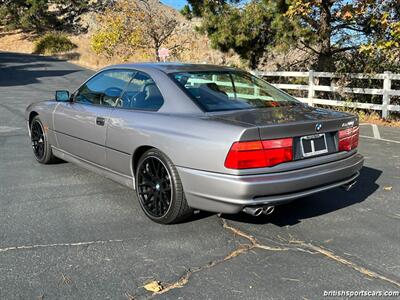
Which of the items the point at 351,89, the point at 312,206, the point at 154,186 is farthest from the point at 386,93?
the point at 154,186

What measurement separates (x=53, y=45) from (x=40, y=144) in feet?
134

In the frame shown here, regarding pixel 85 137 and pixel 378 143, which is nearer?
pixel 85 137

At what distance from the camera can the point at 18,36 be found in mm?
54500

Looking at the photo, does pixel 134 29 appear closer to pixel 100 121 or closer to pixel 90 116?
pixel 90 116

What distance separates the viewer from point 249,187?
12.2 feet

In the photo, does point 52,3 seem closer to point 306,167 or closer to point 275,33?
point 275,33

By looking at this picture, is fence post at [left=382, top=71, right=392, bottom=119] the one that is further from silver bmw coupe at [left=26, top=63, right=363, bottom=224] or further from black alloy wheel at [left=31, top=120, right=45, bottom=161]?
black alloy wheel at [left=31, top=120, right=45, bottom=161]

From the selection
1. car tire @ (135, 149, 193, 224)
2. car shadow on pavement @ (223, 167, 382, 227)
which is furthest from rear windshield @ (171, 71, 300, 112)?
car shadow on pavement @ (223, 167, 382, 227)

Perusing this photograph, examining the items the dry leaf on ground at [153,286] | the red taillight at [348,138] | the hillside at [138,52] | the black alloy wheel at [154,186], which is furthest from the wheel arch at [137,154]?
the hillside at [138,52]

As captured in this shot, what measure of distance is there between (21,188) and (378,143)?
6.28 meters

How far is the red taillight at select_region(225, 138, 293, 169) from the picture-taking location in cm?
373

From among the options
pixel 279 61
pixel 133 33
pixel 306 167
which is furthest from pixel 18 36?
pixel 306 167

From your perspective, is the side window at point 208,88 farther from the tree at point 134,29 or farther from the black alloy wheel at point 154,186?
the tree at point 134,29

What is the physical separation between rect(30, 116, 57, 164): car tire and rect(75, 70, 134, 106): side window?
98cm
